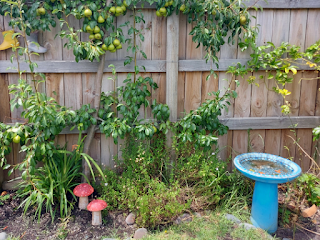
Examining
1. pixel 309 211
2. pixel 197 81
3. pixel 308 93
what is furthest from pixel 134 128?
pixel 308 93

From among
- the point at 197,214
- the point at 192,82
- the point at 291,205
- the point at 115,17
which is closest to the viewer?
the point at 197,214

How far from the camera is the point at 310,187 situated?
3.00 metres

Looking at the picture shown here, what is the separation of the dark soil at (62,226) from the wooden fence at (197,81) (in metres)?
0.58

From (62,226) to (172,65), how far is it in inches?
69.9

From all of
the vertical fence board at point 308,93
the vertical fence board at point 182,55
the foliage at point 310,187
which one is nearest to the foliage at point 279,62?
the vertical fence board at point 308,93

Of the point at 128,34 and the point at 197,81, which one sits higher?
the point at 128,34

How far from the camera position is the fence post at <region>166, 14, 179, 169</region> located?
295 cm

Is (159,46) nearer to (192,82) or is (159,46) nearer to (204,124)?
(192,82)

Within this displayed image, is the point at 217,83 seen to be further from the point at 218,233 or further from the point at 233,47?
the point at 218,233

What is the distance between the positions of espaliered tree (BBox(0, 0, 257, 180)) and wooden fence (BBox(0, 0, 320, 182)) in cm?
11

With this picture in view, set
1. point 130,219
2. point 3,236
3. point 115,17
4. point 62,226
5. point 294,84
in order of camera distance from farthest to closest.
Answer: point 294,84
point 115,17
point 130,219
point 62,226
point 3,236

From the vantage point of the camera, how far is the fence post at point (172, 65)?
2.95 m

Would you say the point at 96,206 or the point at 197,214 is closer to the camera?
the point at 96,206

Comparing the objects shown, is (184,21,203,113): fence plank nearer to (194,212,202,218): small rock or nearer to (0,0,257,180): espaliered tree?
(0,0,257,180): espaliered tree
